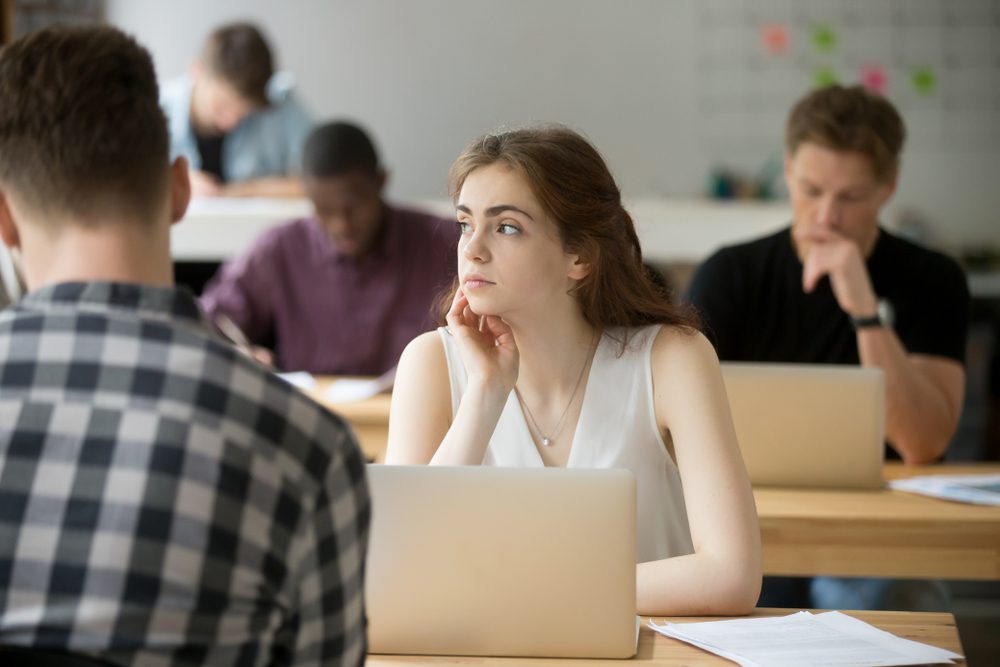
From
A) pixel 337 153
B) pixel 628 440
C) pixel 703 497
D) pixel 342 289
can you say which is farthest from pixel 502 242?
pixel 342 289

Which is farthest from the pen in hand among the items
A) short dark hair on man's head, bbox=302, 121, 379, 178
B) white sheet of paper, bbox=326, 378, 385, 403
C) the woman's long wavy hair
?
the woman's long wavy hair

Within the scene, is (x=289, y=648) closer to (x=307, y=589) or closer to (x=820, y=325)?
(x=307, y=589)

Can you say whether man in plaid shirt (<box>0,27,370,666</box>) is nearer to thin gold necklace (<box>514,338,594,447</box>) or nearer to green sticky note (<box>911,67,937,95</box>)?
thin gold necklace (<box>514,338,594,447</box>)

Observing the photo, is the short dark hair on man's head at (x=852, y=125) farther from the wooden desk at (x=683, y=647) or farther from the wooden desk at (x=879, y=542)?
the wooden desk at (x=683, y=647)

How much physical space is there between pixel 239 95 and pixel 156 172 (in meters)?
3.84

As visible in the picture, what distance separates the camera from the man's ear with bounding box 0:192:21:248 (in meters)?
0.98

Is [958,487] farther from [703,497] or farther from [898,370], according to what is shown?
[703,497]

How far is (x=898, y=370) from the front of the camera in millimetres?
2520

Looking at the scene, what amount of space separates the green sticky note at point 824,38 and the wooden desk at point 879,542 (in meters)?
4.06

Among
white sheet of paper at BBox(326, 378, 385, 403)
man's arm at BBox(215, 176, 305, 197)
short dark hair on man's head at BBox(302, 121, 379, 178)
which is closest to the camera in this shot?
white sheet of paper at BBox(326, 378, 385, 403)

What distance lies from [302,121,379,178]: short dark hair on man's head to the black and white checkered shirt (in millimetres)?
2551

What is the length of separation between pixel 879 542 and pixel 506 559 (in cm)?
89

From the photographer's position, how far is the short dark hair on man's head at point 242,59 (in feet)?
15.1

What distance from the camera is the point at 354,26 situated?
579 cm
